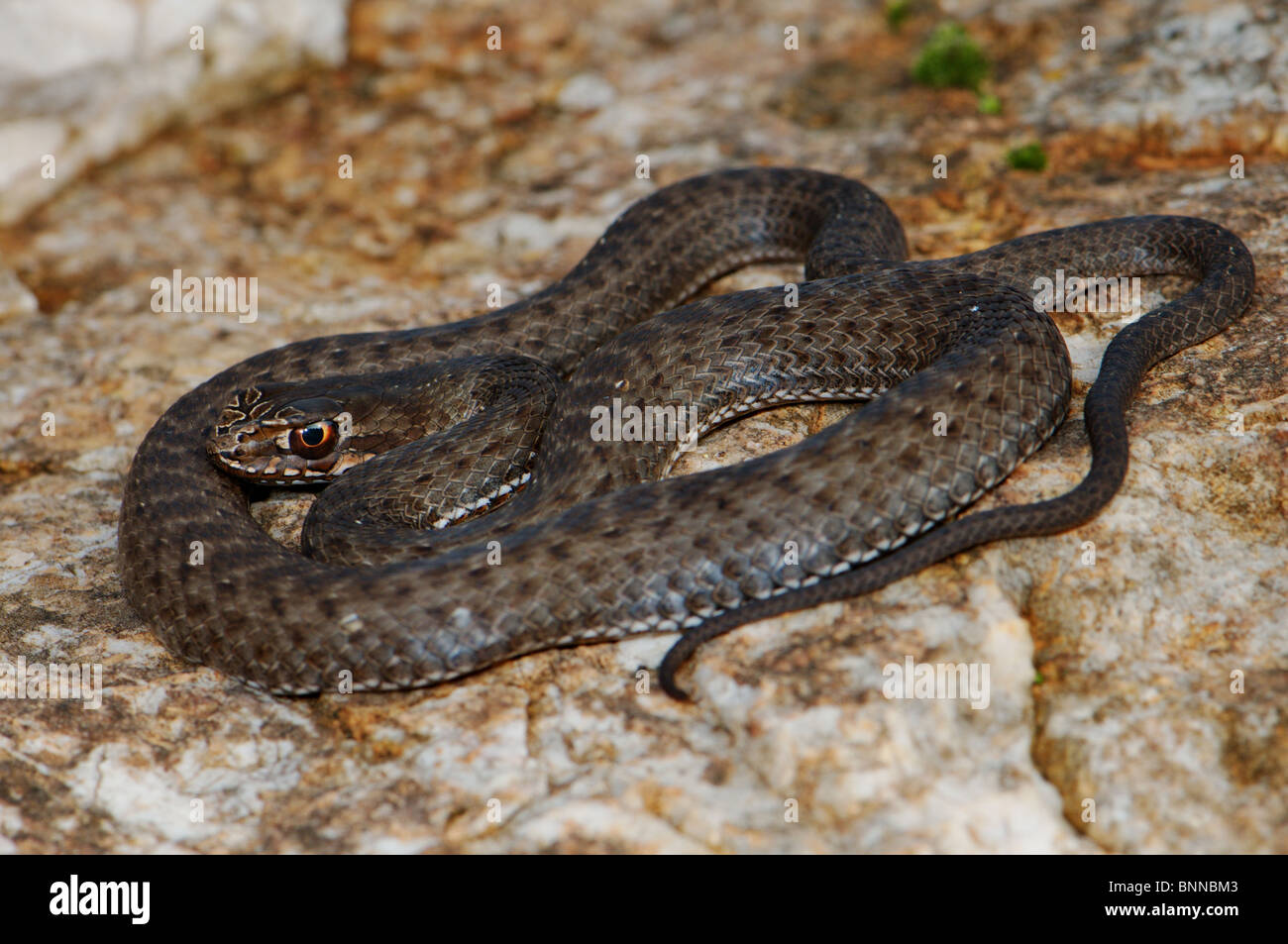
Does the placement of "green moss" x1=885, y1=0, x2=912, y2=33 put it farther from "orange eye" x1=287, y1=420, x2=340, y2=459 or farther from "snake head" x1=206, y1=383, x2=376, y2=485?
"orange eye" x1=287, y1=420, x2=340, y2=459

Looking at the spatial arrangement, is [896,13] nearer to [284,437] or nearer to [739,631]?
[284,437]

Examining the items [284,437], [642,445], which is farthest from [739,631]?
[284,437]

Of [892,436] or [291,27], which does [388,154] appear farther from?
[892,436]

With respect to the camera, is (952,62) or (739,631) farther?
(952,62)

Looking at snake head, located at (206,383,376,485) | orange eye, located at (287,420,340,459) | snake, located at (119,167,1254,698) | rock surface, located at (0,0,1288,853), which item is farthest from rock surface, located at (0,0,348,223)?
orange eye, located at (287,420,340,459)

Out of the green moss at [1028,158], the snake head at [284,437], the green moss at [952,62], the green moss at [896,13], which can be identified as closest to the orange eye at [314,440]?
the snake head at [284,437]

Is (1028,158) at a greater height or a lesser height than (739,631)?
greater

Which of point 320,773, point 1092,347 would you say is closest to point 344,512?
point 320,773

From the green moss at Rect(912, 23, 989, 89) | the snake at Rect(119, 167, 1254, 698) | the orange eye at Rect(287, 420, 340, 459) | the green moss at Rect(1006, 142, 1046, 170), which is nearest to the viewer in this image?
the snake at Rect(119, 167, 1254, 698)
